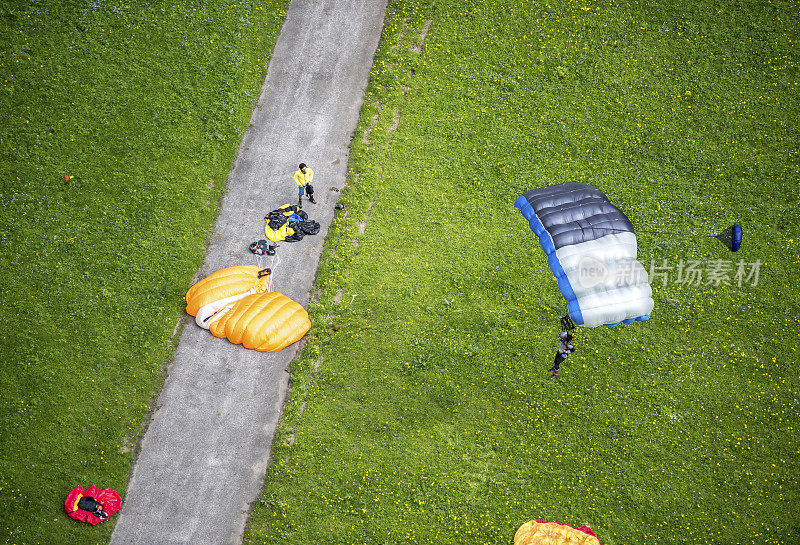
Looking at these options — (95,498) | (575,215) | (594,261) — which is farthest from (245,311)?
(594,261)

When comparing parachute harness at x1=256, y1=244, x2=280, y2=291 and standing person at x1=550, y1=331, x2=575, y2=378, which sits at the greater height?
parachute harness at x1=256, y1=244, x2=280, y2=291

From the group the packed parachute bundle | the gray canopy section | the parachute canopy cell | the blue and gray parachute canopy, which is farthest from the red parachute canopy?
the gray canopy section

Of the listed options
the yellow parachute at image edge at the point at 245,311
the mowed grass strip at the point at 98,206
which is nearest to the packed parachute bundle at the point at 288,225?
the yellow parachute at image edge at the point at 245,311

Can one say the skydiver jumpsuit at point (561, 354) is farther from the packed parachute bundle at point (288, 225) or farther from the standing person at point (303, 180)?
the standing person at point (303, 180)

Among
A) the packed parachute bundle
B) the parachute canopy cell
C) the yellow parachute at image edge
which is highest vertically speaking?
the packed parachute bundle

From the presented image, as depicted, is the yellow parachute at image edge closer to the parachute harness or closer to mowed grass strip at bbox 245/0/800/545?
the parachute harness

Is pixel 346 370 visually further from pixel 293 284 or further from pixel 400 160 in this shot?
pixel 400 160
